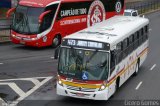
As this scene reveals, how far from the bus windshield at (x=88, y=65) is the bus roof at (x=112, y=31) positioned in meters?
0.58

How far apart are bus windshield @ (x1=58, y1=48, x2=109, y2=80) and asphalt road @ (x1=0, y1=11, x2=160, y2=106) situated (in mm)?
1261

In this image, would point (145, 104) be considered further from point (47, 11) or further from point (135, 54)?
point (47, 11)

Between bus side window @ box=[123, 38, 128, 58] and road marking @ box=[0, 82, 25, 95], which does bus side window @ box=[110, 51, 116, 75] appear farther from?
road marking @ box=[0, 82, 25, 95]

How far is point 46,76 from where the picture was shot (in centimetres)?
2336

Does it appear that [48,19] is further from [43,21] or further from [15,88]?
[15,88]

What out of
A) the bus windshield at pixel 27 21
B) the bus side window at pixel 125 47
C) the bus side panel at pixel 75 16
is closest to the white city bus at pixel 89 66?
the bus side window at pixel 125 47

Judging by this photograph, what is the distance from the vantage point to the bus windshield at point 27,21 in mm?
31156

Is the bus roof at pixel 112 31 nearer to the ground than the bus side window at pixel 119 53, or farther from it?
farther from it

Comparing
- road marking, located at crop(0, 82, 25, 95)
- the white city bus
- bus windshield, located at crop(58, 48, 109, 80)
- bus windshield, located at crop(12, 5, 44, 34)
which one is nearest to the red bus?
bus windshield, located at crop(12, 5, 44, 34)

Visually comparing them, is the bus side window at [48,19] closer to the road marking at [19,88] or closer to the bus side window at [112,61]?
the road marking at [19,88]

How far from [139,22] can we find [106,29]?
4.30 metres

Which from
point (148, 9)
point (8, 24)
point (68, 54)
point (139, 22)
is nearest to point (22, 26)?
point (8, 24)

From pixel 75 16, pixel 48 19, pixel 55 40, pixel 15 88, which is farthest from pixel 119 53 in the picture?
pixel 75 16

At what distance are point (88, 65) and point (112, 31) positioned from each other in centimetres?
316
